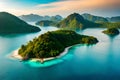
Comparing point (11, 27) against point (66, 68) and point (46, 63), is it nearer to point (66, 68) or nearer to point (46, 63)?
point (46, 63)

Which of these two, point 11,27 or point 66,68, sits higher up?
point 11,27

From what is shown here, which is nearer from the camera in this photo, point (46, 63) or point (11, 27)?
point (46, 63)

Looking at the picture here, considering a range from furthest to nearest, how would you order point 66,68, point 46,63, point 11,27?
point 11,27 → point 46,63 → point 66,68

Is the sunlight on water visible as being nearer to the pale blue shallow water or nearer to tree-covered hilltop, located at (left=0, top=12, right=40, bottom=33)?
the pale blue shallow water

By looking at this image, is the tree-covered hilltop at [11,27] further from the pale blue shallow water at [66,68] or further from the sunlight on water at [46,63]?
the sunlight on water at [46,63]

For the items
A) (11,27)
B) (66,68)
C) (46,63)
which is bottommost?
(66,68)

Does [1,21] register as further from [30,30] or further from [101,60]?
[101,60]

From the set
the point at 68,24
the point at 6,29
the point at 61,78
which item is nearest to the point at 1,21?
the point at 6,29

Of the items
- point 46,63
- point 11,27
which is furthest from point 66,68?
point 11,27

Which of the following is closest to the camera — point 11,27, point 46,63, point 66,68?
point 66,68

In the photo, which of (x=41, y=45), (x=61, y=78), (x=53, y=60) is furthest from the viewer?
(x=41, y=45)

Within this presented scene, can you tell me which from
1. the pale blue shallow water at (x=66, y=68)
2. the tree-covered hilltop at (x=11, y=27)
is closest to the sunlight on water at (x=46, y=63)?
the pale blue shallow water at (x=66, y=68)
